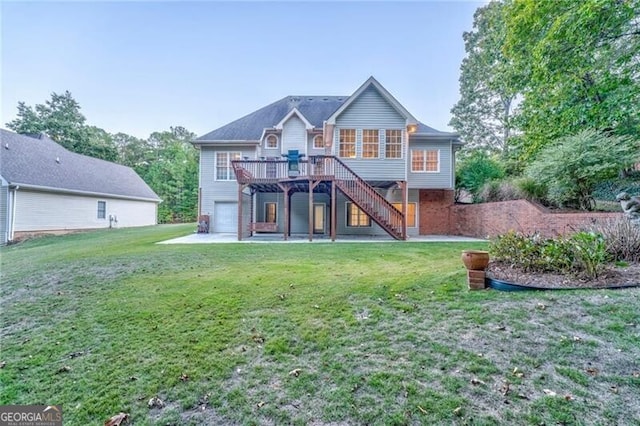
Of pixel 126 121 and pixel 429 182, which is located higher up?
pixel 126 121

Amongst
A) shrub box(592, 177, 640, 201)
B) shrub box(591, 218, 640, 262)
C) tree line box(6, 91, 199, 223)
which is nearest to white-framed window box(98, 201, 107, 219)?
tree line box(6, 91, 199, 223)

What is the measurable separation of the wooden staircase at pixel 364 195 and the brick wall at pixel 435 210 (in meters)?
4.12

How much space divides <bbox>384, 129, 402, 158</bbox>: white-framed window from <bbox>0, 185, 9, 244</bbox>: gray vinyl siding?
64.6 ft

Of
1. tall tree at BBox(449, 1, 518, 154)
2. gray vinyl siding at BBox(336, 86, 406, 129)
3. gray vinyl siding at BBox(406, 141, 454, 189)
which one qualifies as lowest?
gray vinyl siding at BBox(406, 141, 454, 189)

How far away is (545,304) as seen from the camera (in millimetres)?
3744

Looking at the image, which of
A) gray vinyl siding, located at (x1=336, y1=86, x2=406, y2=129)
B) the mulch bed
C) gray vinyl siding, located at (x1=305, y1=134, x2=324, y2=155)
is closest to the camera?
the mulch bed

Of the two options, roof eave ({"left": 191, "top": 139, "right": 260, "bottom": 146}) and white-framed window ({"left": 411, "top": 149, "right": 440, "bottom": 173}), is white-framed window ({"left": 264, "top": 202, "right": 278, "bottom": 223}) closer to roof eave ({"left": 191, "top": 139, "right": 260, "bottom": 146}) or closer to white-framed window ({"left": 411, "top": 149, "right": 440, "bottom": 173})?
roof eave ({"left": 191, "top": 139, "right": 260, "bottom": 146})

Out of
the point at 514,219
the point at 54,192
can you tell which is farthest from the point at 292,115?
the point at 54,192

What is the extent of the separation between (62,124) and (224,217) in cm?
2773

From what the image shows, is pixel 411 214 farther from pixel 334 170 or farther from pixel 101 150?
pixel 101 150

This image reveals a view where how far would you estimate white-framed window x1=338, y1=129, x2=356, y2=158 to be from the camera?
13367mm

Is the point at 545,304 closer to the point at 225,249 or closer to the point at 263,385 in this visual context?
the point at 263,385

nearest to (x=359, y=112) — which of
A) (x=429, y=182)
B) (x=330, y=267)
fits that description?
(x=429, y=182)

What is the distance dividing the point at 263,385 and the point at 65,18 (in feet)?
51.2
